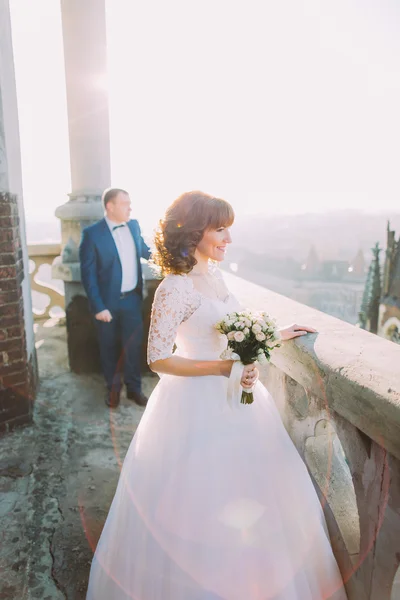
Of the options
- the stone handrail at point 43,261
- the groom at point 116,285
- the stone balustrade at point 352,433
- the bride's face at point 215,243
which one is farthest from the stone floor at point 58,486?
the stone handrail at point 43,261

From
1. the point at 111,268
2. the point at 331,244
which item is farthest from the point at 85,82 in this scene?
the point at 331,244

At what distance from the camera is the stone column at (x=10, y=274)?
3.08 meters

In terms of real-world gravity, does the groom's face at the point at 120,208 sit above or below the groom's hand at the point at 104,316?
above

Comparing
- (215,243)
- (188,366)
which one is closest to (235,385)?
(188,366)

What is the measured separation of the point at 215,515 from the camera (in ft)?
5.67

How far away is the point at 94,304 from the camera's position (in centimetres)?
398

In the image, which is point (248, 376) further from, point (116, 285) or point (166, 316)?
point (116, 285)

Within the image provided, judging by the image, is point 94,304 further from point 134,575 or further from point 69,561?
point 134,575

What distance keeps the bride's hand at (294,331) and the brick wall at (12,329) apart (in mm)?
2182

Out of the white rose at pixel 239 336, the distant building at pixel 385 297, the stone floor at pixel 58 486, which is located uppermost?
the white rose at pixel 239 336

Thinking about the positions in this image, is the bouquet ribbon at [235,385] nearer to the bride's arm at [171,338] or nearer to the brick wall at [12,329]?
the bride's arm at [171,338]

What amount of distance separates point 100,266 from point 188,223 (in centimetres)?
227

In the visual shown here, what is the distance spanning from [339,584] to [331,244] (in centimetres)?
9970

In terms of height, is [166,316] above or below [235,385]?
above
